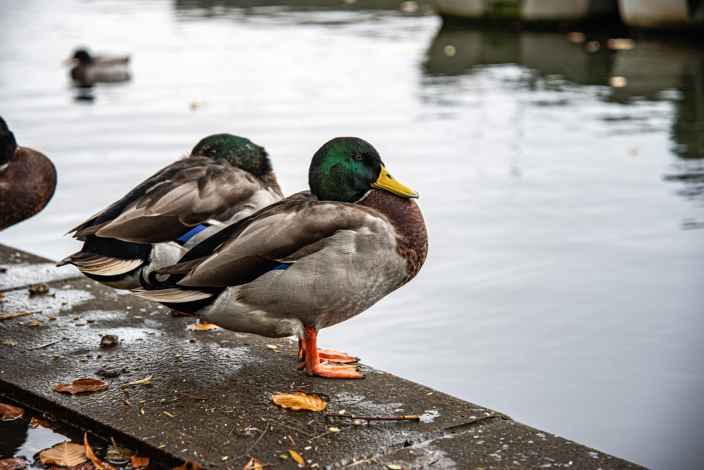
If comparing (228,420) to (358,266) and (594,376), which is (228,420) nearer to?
(358,266)

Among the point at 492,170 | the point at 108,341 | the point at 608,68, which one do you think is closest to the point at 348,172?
the point at 108,341

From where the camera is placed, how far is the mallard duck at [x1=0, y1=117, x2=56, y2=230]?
5449mm

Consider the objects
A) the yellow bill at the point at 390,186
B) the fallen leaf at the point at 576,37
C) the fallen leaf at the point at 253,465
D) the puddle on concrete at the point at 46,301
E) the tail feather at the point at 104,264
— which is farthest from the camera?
the fallen leaf at the point at 576,37

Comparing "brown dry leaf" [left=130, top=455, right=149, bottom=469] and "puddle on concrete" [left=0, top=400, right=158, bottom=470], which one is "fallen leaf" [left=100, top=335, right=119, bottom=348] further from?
"brown dry leaf" [left=130, top=455, right=149, bottom=469]

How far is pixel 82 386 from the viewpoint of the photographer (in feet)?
12.8

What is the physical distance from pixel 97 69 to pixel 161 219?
A: 10.6m

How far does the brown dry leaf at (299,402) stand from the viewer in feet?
12.2

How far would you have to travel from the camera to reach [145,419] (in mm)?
3650

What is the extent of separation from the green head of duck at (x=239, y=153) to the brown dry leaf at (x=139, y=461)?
170 cm

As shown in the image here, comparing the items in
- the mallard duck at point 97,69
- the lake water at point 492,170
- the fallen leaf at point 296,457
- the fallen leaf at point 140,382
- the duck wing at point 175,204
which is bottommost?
the lake water at point 492,170

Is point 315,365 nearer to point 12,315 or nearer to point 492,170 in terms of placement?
point 12,315

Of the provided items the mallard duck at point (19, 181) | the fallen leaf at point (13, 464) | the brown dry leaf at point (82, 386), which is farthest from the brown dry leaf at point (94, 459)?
the mallard duck at point (19, 181)

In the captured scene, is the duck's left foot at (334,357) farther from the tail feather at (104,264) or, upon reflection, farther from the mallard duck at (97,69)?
the mallard duck at (97,69)

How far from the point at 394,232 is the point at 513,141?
669 cm
